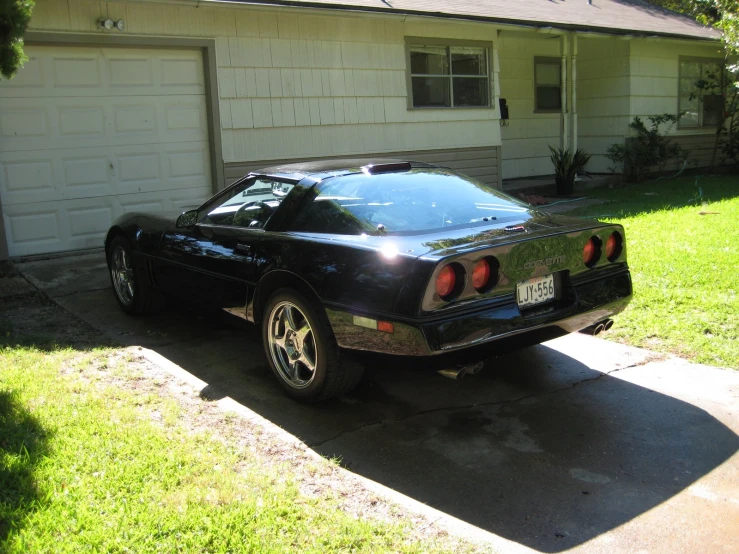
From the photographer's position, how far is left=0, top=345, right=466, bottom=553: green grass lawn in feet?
9.77

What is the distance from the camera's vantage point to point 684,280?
21.7 ft

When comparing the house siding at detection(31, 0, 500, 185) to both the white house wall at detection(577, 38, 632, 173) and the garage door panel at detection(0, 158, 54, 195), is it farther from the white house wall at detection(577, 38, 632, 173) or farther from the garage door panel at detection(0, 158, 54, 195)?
the white house wall at detection(577, 38, 632, 173)

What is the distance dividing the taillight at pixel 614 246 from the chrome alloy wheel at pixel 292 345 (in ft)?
6.21

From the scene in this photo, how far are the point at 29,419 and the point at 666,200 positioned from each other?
35.8 feet

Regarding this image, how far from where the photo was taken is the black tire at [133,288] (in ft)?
20.0

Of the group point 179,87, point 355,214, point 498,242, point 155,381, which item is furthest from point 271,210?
point 179,87

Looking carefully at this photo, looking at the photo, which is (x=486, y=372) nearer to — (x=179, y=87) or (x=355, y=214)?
(x=355, y=214)

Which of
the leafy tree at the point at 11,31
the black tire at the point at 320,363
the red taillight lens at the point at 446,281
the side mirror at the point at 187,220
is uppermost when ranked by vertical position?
the leafy tree at the point at 11,31

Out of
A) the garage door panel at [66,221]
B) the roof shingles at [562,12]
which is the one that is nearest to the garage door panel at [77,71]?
the garage door panel at [66,221]

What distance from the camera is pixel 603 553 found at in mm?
2941

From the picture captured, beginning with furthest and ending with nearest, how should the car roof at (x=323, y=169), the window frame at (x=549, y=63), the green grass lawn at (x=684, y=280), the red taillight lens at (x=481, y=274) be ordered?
the window frame at (x=549, y=63) < the green grass lawn at (x=684, y=280) < the car roof at (x=323, y=169) < the red taillight lens at (x=481, y=274)

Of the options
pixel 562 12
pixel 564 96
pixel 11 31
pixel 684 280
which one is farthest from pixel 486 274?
pixel 562 12

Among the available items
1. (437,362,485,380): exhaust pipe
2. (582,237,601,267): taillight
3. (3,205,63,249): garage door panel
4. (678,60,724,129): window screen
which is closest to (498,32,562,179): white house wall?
(678,60,724,129): window screen

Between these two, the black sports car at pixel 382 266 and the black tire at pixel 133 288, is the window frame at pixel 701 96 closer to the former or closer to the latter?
the black sports car at pixel 382 266
